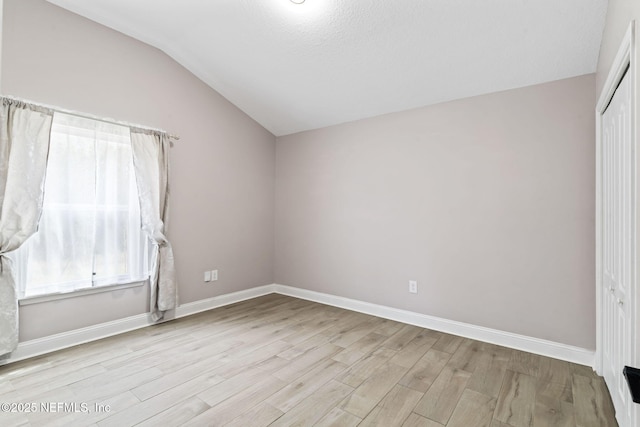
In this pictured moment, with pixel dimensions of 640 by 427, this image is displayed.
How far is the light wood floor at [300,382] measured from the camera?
77.2 inches

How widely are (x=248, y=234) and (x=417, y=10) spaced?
3136mm

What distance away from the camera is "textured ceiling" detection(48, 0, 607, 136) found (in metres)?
2.36

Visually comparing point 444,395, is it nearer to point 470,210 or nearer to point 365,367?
point 365,367

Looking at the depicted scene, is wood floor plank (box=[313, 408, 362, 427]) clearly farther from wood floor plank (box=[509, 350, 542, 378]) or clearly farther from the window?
the window

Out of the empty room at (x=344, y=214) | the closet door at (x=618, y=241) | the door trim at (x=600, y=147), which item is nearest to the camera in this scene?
the door trim at (x=600, y=147)

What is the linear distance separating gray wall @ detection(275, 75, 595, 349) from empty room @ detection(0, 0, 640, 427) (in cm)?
2

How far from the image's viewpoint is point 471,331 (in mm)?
3084

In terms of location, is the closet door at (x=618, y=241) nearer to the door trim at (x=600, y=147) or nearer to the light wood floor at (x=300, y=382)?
the door trim at (x=600, y=147)

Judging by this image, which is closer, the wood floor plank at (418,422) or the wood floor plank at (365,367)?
the wood floor plank at (418,422)

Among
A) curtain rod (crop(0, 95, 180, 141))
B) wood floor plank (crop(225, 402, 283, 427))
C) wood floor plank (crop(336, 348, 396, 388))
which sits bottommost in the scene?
wood floor plank (crop(225, 402, 283, 427))

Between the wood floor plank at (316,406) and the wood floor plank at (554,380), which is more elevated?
the wood floor plank at (554,380)

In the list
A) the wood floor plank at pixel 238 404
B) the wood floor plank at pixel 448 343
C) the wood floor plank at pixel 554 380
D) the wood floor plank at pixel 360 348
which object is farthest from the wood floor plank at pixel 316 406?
the wood floor plank at pixel 554 380

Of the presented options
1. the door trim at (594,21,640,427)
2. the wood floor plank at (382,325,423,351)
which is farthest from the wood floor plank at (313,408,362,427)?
the door trim at (594,21,640,427)

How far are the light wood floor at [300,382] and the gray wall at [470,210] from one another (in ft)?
1.47
